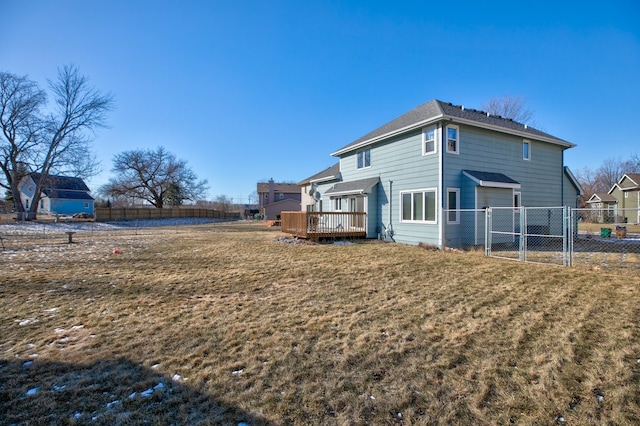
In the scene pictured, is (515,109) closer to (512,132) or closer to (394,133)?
(512,132)

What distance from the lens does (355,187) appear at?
15.3 meters

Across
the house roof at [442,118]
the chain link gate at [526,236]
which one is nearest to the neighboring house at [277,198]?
the house roof at [442,118]

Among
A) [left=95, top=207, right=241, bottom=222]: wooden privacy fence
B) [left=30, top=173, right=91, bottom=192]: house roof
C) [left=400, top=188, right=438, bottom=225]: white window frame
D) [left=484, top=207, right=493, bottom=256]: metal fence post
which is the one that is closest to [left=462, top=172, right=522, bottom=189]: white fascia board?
[left=400, top=188, right=438, bottom=225]: white window frame

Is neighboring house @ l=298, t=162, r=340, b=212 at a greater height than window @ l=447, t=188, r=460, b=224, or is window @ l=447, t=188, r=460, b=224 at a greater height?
neighboring house @ l=298, t=162, r=340, b=212

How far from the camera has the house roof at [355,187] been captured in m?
14.5

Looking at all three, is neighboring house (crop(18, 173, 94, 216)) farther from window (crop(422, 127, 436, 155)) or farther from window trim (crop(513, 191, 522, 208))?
window trim (crop(513, 191, 522, 208))

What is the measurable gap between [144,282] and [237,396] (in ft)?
16.9

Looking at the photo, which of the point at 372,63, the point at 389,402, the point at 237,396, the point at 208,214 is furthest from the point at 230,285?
the point at 208,214

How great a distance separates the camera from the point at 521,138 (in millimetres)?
13648

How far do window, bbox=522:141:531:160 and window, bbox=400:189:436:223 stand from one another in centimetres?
567

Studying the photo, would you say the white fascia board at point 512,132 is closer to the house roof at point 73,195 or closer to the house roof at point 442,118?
the house roof at point 442,118

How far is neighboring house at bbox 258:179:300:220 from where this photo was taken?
4531cm

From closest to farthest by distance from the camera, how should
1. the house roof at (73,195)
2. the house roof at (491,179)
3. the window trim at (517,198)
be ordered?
the house roof at (491,179), the window trim at (517,198), the house roof at (73,195)

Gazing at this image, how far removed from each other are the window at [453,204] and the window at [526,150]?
15.7 feet
